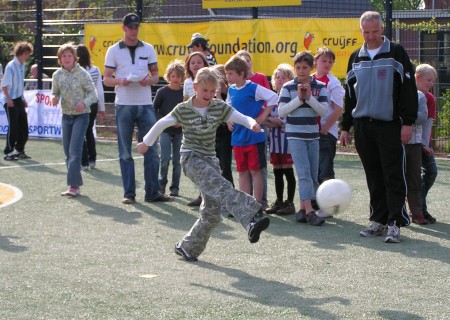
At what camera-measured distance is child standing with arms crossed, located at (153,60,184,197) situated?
38.5 ft

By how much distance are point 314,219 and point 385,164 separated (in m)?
1.25

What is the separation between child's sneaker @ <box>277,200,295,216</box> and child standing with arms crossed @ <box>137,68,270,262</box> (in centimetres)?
254

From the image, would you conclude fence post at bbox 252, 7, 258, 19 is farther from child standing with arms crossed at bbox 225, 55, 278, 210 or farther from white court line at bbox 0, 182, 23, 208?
child standing with arms crossed at bbox 225, 55, 278, 210

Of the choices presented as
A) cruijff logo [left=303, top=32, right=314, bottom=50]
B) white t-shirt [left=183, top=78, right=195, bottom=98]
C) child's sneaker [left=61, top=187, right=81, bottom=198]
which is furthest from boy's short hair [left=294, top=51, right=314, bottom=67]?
cruijff logo [left=303, top=32, right=314, bottom=50]

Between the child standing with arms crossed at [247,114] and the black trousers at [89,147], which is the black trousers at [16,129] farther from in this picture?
the child standing with arms crossed at [247,114]

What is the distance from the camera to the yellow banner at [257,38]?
16.1 m

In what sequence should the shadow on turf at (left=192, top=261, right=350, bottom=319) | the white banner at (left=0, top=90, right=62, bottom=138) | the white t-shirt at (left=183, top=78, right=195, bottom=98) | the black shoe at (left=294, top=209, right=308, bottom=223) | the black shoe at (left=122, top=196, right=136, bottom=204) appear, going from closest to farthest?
the shadow on turf at (left=192, top=261, right=350, bottom=319), the black shoe at (left=294, top=209, right=308, bottom=223), the white t-shirt at (left=183, top=78, right=195, bottom=98), the black shoe at (left=122, top=196, right=136, bottom=204), the white banner at (left=0, top=90, right=62, bottom=138)

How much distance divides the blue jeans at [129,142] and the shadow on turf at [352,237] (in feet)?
6.03

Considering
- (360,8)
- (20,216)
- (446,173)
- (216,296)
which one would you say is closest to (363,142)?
(216,296)

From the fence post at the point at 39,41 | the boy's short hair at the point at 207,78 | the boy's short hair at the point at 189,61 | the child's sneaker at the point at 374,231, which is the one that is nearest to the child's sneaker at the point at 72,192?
the boy's short hair at the point at 189,61

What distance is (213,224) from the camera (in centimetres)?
802

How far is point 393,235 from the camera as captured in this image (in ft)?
28.4

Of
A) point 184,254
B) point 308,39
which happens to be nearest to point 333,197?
point 184,254

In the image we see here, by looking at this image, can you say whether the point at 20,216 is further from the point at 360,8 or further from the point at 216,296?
the point at 360,8
